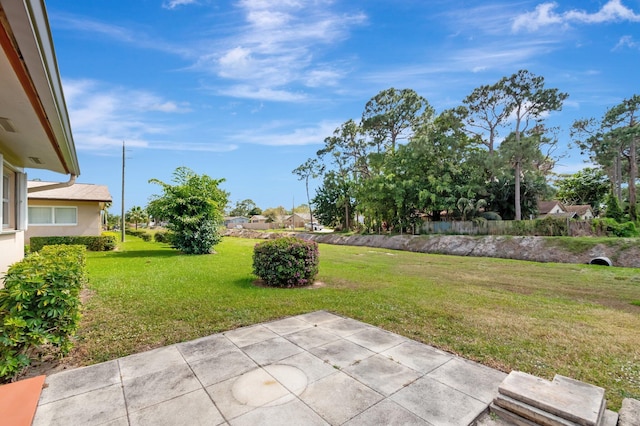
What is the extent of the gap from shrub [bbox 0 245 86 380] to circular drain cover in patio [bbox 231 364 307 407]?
1812mm

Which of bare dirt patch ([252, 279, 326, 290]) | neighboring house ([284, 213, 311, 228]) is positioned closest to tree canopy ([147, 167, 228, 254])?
bare dirt patch ([252, 279, 326, 290])

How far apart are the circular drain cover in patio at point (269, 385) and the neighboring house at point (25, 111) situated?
2852mm

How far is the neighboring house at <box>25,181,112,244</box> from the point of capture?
13.5 meters

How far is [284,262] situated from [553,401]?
4.90m

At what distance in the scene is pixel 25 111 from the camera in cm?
318

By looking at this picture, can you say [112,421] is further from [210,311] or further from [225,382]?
[210,311]

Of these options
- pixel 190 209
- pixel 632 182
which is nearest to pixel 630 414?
pixel 190 209

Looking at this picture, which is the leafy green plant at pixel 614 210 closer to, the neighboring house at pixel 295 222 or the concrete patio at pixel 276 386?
the concrete patio at pixel 276 386

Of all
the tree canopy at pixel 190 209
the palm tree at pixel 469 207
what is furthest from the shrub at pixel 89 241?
the palm tree at pixel 469 207

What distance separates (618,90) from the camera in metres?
21.3

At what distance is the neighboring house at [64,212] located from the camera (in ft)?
44.4

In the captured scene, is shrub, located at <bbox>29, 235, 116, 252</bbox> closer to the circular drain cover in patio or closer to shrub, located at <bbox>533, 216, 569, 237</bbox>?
the circular drain cover in patio

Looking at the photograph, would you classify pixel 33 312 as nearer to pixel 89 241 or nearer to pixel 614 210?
pixel 89 241

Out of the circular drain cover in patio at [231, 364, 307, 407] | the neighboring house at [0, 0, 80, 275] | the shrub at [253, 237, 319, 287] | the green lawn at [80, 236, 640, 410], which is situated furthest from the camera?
the shrub at [253, 237, 319, 287]
